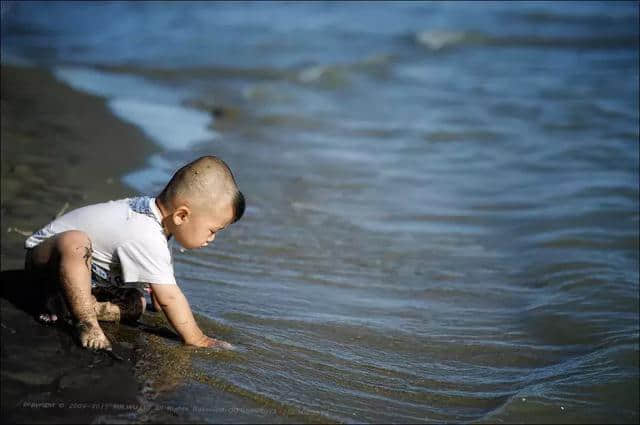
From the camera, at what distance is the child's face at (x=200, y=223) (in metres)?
3.25

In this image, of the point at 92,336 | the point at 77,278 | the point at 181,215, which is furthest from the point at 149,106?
the point at 92,336

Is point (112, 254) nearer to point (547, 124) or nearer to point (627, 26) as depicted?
point (547, 124)

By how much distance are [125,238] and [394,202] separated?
12.2 ft

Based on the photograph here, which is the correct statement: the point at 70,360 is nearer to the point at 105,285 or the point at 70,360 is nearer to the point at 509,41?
the point at 105,285

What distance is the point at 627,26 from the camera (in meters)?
16.8

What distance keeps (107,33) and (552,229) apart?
877 centimetres

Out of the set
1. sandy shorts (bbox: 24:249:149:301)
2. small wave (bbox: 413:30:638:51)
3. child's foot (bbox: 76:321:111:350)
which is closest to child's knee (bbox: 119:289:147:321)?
sandy shorts (bbox: 24:249:149:301)

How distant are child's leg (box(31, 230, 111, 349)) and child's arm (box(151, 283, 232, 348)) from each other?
9.7 inches

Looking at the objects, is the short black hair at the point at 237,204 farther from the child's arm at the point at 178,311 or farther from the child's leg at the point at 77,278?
the child's leg at the point at 77,278

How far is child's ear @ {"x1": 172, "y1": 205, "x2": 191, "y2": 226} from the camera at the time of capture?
10.6 feet

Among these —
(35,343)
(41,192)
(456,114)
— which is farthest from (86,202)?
(456,114)

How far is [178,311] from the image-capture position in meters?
3.18

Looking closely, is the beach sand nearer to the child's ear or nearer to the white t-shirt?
the white t-shirt

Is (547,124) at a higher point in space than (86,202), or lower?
lower
